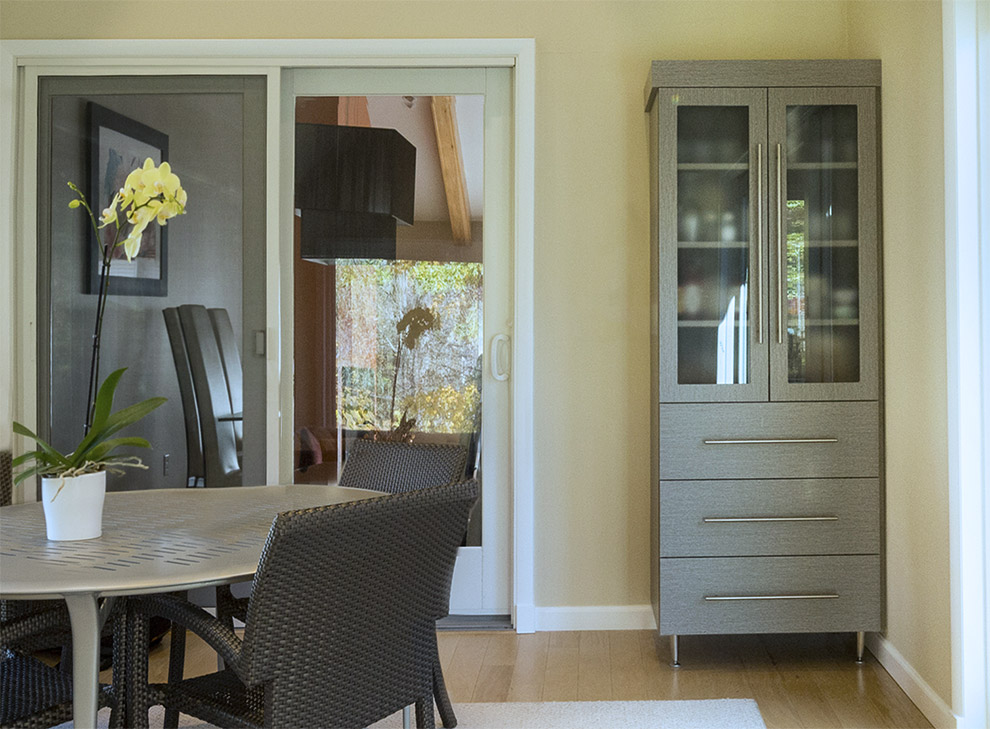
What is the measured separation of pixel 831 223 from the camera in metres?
3.15

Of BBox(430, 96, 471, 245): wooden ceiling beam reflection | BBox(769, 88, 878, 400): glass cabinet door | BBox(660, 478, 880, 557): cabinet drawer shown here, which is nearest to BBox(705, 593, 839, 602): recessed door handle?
BBox(660, 478, 880, 557): cabinet drawer

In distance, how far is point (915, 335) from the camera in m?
2.81

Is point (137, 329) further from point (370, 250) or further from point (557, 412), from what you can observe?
point (557, 412)

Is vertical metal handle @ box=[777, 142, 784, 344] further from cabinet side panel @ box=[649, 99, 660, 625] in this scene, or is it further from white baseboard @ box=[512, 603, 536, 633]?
white baseboard @ box=[512, 603, 536, 633]

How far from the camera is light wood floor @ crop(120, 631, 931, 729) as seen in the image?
275 cm

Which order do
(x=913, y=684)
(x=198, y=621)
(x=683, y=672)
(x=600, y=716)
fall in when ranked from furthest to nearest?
(x=683, y=672), (x=913, y=684), (x=600, y=716), (x=198, y=621)

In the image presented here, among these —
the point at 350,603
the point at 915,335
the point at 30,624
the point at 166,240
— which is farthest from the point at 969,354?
the point at 166,240

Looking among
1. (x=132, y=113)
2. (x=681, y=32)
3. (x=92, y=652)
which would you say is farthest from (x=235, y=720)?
(x=681, y=32)

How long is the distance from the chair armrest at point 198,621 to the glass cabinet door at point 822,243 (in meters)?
2.01

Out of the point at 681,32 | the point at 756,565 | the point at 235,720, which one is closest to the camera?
the point at 235,720

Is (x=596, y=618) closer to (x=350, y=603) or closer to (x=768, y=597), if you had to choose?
(x=768, y=597)

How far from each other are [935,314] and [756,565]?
1001 mm

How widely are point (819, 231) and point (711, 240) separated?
36 centimetres

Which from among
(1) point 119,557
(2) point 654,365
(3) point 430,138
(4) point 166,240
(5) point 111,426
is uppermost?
(3) point 430,138
